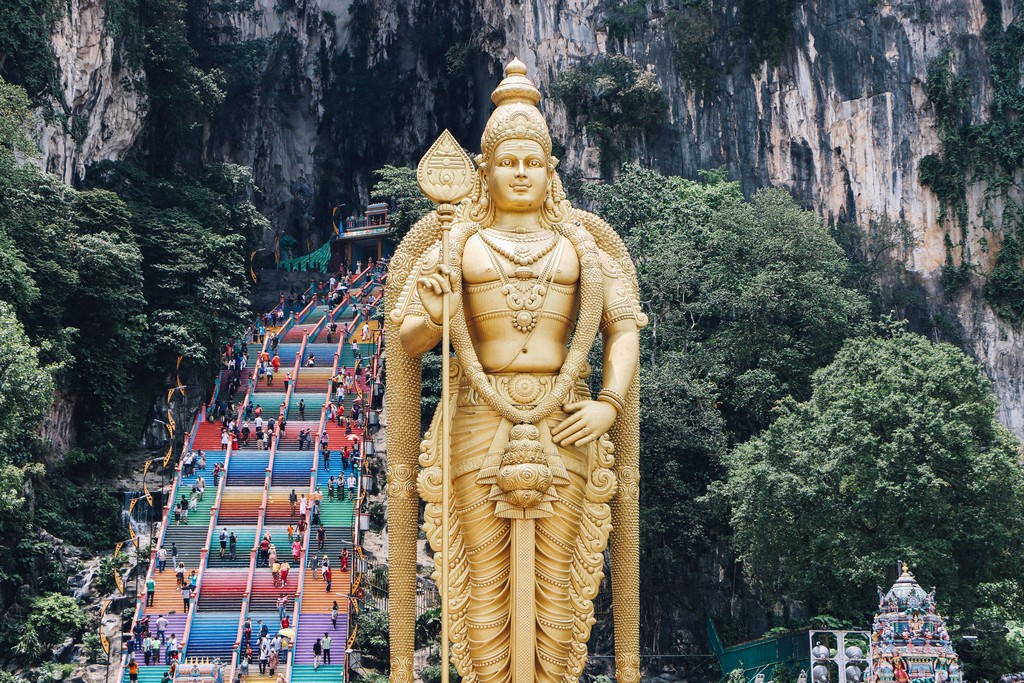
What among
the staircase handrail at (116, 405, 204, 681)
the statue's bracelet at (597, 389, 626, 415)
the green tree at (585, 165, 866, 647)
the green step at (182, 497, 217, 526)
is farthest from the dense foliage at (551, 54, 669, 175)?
the statue's bracelet at (597, 389, 626, 415)

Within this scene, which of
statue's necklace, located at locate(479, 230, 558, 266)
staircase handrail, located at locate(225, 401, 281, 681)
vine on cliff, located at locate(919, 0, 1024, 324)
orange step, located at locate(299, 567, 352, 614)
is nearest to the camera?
statue's necklace, located at locate(479, 230, 558, 266)

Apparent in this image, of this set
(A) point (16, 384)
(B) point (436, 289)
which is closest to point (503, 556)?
(B) point (436, 289)

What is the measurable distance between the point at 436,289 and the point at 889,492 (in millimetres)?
9960

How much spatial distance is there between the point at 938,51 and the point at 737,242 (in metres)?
7.53

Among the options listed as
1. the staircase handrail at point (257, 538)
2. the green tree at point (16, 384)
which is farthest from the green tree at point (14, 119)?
the staircase handrail at point (257, 538)

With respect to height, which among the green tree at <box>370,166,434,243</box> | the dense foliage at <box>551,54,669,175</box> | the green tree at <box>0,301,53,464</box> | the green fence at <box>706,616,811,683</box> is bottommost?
the green fence at <box>706,616,811,683</box>

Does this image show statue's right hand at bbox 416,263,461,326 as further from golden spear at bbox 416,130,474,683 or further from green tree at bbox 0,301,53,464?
green tree at bbox 0,301,53,464

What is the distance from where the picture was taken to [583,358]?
37.3ft

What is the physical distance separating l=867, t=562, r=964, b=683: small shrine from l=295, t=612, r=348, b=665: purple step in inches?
412

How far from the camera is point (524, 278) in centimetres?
1153

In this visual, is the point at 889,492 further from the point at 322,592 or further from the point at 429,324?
the point at 429,324

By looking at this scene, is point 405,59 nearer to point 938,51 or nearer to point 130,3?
point 130,3

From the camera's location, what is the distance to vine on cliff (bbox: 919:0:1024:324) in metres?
29.7

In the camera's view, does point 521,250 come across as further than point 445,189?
Yes
